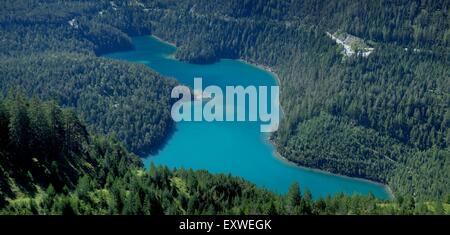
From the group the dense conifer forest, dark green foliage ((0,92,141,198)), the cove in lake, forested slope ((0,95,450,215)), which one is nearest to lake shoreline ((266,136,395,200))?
the cove in lake

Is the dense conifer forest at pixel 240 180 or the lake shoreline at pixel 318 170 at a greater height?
the dense conifer forest at pixel 240 180

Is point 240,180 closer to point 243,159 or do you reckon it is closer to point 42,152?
point 42,152

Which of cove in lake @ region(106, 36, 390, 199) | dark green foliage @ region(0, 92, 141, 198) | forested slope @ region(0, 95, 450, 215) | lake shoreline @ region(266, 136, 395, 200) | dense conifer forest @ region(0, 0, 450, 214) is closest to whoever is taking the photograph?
forested slope @ region(0, 95, 450, 215)

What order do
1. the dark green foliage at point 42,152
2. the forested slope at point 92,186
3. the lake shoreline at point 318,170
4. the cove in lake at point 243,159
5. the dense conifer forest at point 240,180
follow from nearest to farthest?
the forested slope at point 92,186
the dense conifer forest at point 240,180
the dark green foliage at point 42,152
the lake shoreline at point 318,170
the cove in lake at point 243,159

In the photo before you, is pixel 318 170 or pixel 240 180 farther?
pixel 318 170

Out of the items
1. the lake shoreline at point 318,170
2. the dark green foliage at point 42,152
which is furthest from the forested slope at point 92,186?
the lake shoreline at point 318,170

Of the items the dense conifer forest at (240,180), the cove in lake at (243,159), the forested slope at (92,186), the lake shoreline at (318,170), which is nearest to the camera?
the forested slope at (92,186)

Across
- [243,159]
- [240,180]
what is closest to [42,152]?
[240,180]

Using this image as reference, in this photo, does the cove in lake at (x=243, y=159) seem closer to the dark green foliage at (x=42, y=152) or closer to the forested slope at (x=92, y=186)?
the forested slope at (x=92, y=186)

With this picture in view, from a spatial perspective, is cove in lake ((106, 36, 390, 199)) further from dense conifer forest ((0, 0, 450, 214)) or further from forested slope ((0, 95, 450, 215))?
forested slope ((0, 95, 450, 215))

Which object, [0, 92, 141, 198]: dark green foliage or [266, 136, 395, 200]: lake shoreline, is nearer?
[0, 92, 141, 198]: dark green foliage
